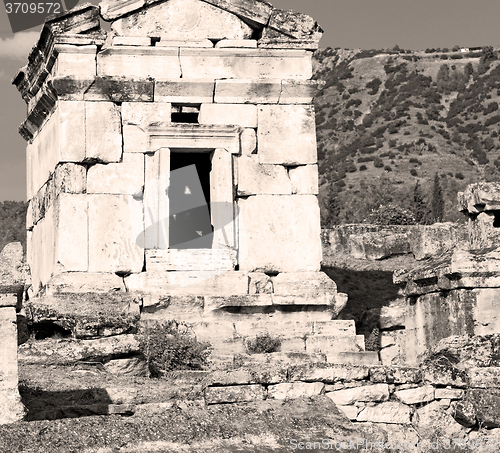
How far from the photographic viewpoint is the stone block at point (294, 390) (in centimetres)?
706

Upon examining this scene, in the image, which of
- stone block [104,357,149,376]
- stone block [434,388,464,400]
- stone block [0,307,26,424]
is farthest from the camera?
stone block [104,357,149,376]

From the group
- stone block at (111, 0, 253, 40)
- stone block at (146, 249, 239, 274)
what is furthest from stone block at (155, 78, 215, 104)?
stone block at (146, 249, 239, 274)

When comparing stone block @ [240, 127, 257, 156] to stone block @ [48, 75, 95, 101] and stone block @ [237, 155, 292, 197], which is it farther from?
stone block @ [48, 75, 95, 101]

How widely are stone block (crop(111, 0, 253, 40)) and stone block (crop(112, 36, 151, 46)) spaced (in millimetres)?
122

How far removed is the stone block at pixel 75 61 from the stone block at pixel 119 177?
123 centimetres

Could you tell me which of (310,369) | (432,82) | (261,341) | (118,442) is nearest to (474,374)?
(310,369)

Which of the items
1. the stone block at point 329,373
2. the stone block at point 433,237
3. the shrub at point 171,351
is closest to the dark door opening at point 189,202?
the stone block at point 433,237

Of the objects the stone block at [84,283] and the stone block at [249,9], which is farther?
the stone block at [249,9]

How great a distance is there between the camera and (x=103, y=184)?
12.3m

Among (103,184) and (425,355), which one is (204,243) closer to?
(103,184)

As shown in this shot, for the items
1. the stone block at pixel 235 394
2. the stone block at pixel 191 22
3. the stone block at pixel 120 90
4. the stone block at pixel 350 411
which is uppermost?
the stone block at pixel 191 22

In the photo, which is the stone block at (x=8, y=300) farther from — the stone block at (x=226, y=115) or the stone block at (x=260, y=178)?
the stone block at (x=226, y=115)

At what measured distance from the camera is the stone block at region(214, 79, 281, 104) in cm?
1261

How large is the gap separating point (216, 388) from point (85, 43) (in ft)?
22.4
